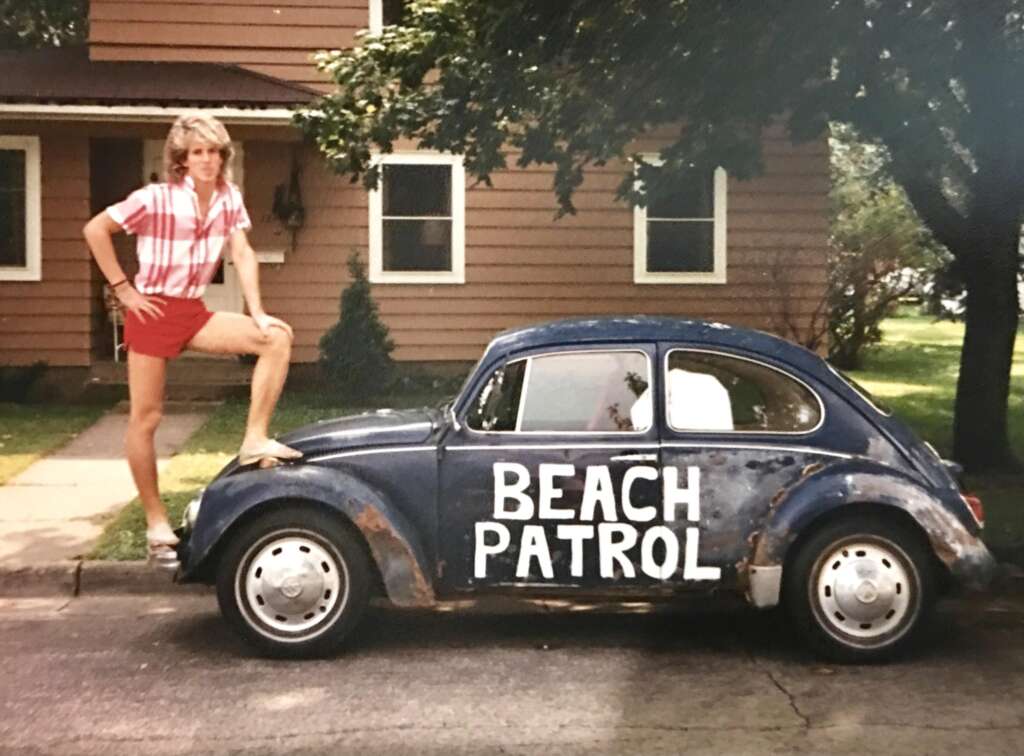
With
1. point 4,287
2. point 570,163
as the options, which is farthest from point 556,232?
point 4,287

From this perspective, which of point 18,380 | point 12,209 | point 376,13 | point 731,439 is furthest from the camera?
point 376,13

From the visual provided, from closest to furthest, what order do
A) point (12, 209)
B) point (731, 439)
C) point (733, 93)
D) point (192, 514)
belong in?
point (731, 439)
point (192, 514)
point (733, 93)
point (12, 209)

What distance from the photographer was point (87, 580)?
728 cm

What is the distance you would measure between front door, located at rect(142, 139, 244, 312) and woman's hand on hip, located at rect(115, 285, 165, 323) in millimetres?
9507

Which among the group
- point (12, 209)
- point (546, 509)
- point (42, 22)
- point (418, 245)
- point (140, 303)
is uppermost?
point (42, 22)

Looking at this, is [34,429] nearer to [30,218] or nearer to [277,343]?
[30,218]

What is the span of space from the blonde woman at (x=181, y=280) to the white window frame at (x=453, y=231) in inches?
367

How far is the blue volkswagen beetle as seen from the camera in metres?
5.80

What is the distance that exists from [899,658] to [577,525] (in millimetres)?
1584

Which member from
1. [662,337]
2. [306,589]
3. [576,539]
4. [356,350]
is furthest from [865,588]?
[356,350]

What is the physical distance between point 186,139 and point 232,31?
997cm

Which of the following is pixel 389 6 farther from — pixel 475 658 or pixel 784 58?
pixel 475 658

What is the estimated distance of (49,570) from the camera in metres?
7.25

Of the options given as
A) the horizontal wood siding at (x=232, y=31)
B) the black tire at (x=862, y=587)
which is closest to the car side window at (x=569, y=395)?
the black tire at (x=862, y=587)
